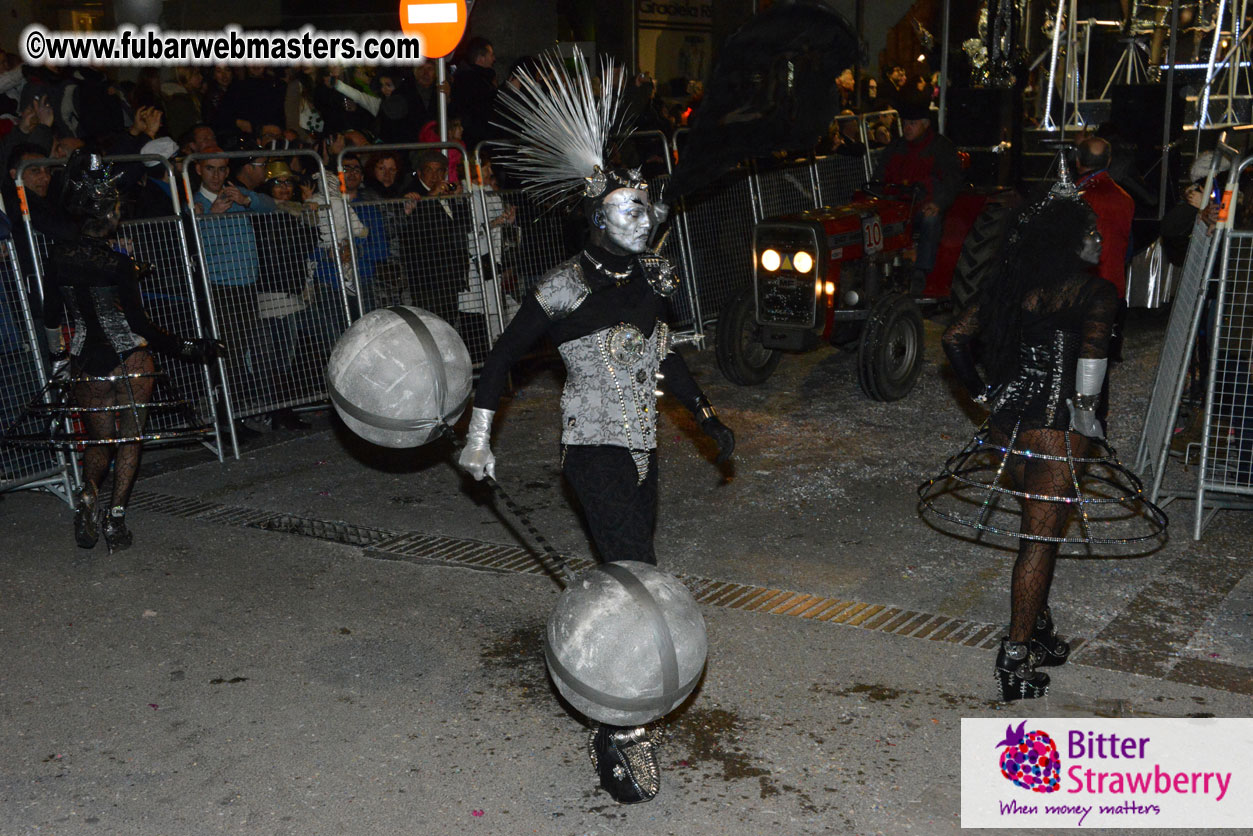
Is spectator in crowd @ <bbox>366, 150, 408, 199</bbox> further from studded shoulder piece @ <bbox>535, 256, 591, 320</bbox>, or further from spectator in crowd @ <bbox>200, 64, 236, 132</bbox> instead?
studded shoulder piece @ <bbox>535, 256, 591, 320</bbox>

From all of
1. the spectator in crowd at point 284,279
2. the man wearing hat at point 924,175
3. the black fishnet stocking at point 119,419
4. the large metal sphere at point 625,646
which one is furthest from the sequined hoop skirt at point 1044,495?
the spectator in crowd at point 284,279

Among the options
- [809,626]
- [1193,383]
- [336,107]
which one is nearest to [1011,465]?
[809,626]

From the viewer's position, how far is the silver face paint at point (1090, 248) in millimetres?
4539

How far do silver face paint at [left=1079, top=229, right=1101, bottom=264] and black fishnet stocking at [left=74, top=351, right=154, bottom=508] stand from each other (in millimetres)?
4943

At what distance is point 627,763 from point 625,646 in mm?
714

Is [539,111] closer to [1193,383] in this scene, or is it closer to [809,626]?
[809,626]

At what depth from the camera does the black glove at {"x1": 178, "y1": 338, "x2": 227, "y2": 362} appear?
22.7 ft

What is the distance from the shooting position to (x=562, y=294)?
441 centimetres

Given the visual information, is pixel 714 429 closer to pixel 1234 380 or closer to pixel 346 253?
pixel 1234 380

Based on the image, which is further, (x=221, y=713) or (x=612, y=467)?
(x=221, y=713)

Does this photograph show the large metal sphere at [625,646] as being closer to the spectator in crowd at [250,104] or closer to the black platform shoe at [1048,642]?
the black platform shoe at [1048,642]

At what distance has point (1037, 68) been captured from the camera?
43.5ft

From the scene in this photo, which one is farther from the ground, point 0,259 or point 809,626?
point 0,259

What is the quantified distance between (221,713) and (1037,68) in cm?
1154
